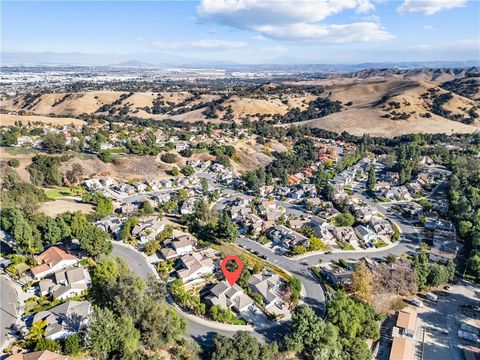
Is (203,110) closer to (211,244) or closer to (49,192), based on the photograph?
(49,192)

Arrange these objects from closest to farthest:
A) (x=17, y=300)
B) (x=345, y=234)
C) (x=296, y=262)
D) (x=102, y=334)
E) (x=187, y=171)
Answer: (x=102, y=334), (x=17, y=300), (x=296, y=262), (x=345, y=234), (x=187, y=171)

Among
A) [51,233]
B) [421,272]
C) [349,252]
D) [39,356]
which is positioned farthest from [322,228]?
[39,356]

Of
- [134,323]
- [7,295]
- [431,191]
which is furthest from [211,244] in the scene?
[431,191]

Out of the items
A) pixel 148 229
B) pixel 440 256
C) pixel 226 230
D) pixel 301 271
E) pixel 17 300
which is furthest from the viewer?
pixel 148 229

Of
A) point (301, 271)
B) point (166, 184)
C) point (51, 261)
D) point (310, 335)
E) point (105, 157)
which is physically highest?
point (105, 157)

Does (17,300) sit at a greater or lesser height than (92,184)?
lesser

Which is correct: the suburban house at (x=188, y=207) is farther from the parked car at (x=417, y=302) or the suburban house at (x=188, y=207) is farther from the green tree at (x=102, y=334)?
the parked car at (x=417, y=302)

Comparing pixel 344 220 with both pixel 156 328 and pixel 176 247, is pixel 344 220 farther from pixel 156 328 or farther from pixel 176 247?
pixel 156 328

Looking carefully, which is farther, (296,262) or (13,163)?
(13,163)
